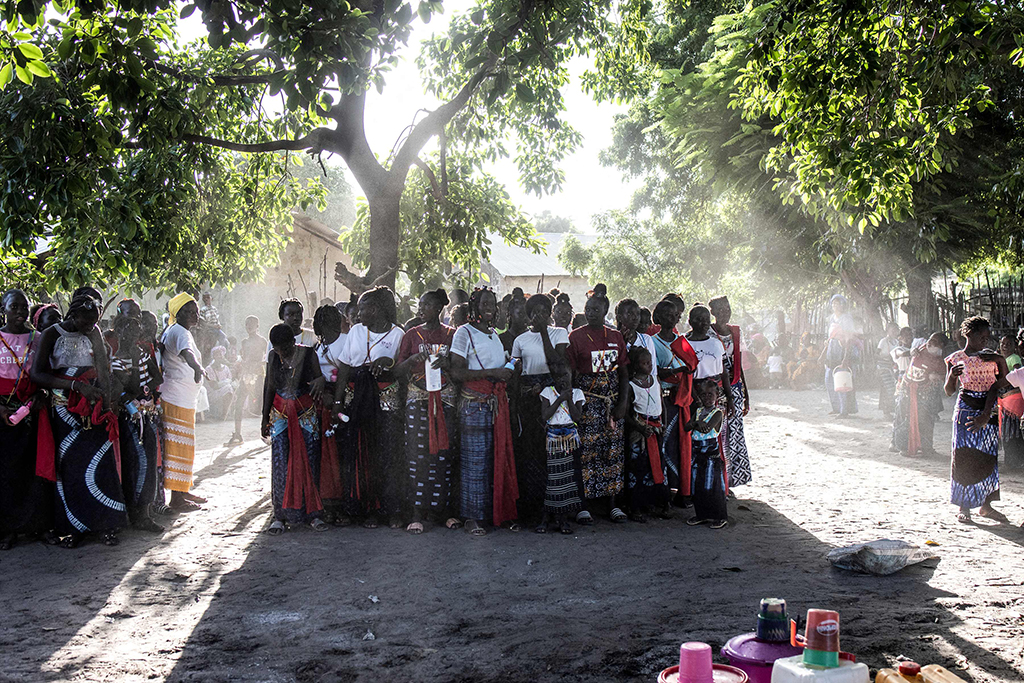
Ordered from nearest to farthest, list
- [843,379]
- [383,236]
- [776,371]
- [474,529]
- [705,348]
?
[474,529] < [705,348] < [383,236] < [843,379] < [776,371]

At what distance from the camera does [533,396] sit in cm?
680

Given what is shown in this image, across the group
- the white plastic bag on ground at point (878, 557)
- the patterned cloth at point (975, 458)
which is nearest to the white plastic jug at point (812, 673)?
the white plastic bag on ground at point (878, 557)

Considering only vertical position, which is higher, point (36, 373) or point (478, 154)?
point (478, 154)

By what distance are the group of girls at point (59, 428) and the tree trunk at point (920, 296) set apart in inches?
558

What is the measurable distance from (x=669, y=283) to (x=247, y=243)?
19.4 meters

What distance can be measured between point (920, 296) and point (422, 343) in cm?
1359

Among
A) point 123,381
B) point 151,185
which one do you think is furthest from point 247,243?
point 123,381

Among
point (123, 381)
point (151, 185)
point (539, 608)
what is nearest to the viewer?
point (539, 608)

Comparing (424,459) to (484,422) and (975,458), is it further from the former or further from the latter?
(975,458)

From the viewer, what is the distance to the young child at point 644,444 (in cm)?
683

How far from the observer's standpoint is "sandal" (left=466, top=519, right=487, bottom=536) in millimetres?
6402

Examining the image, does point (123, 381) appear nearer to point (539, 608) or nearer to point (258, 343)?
point (539, 608)

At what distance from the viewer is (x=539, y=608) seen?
15.7 feet

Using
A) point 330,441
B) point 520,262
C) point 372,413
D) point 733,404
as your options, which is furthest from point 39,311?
point 520,262
